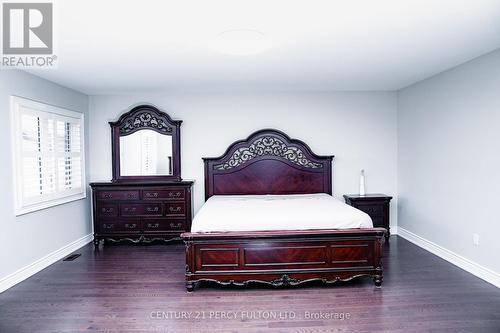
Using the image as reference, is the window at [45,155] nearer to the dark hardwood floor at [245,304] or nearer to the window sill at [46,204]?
the window sill at [46,204]

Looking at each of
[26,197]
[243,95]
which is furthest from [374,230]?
[26,197]

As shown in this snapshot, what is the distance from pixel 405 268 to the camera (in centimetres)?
358

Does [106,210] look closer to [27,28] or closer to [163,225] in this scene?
[163,225]

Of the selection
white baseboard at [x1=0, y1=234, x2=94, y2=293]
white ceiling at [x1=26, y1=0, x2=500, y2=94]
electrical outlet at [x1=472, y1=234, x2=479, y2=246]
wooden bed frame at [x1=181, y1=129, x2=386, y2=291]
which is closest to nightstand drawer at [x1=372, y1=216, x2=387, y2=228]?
electrical outlet at [x1=472, y1=234, x2=479, y2=246]

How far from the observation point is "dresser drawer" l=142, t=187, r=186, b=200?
464cm

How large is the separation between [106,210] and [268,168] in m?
2.48

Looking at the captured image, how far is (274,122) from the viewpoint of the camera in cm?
504

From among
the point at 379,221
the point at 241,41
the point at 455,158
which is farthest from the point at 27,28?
the point at 379,221

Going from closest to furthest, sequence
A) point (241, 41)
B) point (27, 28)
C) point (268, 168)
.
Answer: point (27, 28) < point (241, 41) < point (268, 168)

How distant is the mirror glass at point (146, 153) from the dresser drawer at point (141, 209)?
55cm

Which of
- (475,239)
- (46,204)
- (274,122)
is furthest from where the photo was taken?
(274,122)

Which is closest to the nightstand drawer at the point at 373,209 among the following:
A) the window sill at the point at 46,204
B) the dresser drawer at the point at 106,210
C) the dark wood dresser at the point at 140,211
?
the dark wood dresser at the point at 140,211

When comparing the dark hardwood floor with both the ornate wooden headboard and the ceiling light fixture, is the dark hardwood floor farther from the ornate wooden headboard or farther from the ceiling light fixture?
the ceiling light fixture

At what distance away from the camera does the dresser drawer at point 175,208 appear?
4664 millimetres
